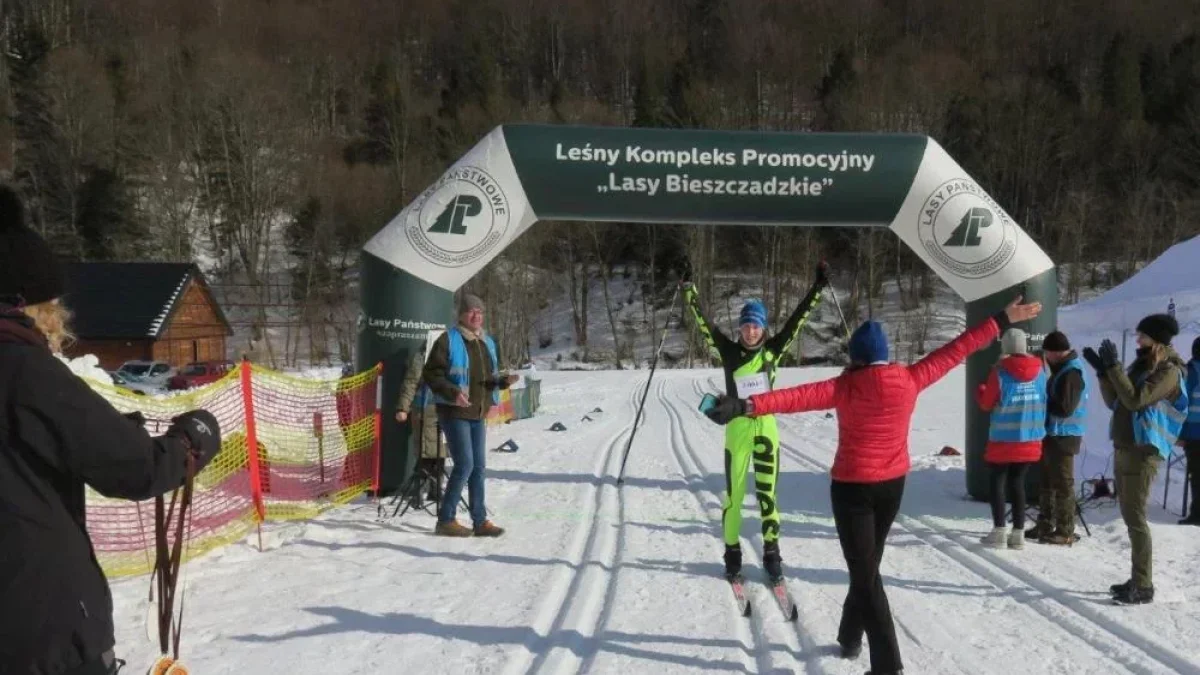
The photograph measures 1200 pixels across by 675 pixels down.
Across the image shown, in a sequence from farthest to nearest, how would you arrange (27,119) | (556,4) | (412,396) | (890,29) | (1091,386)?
(556,4)
(890,29)
(27,119)
(1091,386)
(412,396)

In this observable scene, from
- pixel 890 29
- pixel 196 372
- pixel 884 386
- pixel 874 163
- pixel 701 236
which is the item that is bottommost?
pixel 196 372

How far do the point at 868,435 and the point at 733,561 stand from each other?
181cm

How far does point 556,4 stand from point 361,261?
6782 centimetres

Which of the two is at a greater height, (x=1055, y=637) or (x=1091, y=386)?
(x=1091, y=386)

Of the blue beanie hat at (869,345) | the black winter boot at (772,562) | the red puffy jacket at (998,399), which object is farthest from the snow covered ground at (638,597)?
the blue beanie hat at (869,345)

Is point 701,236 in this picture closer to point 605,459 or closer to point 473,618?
point 605,459

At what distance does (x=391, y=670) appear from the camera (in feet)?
13.1

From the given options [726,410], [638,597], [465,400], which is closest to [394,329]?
[465,400]

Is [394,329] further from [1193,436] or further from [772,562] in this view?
[1193,436]

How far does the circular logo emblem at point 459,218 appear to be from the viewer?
8.12 meters

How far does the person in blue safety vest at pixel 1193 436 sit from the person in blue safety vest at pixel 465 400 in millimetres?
5963

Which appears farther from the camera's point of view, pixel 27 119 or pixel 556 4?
pixel 556 4

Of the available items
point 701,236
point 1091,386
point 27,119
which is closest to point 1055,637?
point 1091,386

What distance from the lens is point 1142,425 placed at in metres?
5.04
